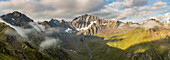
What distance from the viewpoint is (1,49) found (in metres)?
178

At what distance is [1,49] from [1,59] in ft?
175

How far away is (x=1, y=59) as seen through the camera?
136000 millimetres

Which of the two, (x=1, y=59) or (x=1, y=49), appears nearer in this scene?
(x=1, y=59)

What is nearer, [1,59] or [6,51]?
[1,59]

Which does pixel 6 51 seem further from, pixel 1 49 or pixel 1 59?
pixel 1 59

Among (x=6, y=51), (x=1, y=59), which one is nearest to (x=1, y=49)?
(x=6, y=51)

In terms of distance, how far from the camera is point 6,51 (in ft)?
611

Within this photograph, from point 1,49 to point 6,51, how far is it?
9446 mm

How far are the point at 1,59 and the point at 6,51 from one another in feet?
191
